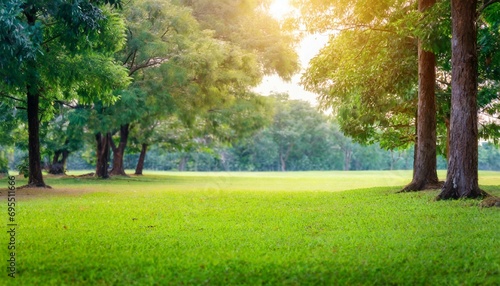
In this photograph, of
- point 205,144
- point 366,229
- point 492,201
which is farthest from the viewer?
point 205,144

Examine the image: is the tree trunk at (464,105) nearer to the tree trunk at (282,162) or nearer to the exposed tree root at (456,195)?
the exposed tree root at (456,195)

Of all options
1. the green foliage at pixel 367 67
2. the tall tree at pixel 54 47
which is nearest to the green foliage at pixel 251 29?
the green foliage at pixel 367 67

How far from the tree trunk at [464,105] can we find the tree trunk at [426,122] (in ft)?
11.7

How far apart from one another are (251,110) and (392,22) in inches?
677

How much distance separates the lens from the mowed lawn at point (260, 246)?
604cm

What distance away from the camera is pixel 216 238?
8391mm

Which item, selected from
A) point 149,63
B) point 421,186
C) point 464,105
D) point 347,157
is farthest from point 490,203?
point 347,157

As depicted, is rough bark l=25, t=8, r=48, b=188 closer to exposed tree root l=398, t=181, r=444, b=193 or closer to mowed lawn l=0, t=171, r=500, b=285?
mowed lawn l=0, t=171, r=500, b=285

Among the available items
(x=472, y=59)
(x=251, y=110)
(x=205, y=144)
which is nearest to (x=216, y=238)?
(x=472, y=59)

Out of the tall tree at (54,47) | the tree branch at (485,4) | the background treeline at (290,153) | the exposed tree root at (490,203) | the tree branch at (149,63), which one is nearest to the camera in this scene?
the exposed tree root at (490,203)

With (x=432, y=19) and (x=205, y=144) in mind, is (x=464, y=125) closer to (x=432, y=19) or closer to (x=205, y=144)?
(x=432, y=19)

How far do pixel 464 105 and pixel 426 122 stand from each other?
3897 mm

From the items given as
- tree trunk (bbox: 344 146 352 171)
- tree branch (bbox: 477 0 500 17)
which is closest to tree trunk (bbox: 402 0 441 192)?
tree branch (bbox: 477 0 500 17)

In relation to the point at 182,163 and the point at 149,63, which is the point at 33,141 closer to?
the point at 149,63
